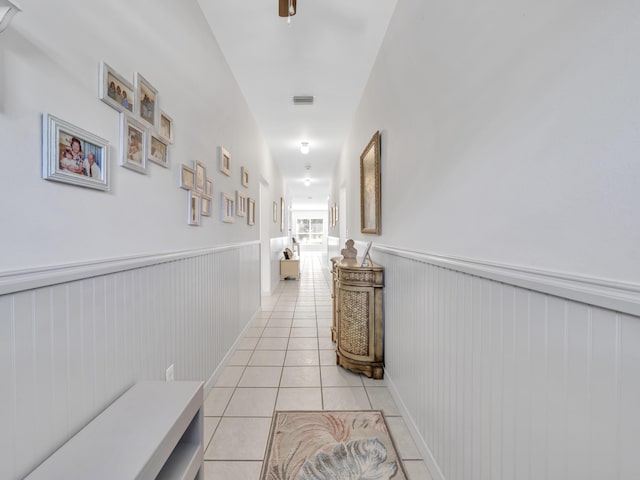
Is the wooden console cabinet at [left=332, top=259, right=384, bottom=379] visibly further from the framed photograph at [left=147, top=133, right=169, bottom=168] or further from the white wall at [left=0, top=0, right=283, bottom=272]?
the framed photograph at [left=147, top=133, right=169, bottom=168]

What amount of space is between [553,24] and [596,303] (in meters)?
0.69

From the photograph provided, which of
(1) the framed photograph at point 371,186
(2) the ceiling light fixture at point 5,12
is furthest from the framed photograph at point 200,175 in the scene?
(1) the framed photograph at point 371,186

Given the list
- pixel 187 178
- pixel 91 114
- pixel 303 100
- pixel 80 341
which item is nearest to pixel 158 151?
pixel 187 178

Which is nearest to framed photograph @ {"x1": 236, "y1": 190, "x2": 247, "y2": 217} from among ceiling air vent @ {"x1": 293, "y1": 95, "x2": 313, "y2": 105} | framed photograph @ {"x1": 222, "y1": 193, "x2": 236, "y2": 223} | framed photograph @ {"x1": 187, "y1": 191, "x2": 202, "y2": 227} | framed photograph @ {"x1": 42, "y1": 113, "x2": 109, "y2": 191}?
framed photograph @ {"x1": 222, "y1": 193, "x2": 236, "y2": 223}

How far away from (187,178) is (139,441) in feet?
4.64

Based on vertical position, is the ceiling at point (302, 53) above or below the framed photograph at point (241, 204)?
above

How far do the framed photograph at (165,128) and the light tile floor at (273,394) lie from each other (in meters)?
1.74

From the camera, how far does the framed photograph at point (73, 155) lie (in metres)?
0.84

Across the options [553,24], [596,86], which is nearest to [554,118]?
[596,86]

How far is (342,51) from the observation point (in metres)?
2.45

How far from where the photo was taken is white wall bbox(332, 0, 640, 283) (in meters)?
0.56

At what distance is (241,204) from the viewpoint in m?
3.19

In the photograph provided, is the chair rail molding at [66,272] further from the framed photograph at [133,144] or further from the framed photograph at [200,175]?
the framed photograph at [200,175]

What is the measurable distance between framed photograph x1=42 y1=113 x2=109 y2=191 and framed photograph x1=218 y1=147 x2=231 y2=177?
1.41 m
